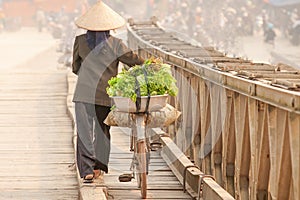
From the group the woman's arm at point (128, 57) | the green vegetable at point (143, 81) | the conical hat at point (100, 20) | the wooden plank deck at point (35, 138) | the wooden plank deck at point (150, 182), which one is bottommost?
the wooden plank deck at point (35, 138)

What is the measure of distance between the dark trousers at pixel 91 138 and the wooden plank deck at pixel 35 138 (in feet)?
1.21

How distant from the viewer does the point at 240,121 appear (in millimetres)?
7617

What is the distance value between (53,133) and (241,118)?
580 cm

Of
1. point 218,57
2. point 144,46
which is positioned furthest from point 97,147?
point 144,46

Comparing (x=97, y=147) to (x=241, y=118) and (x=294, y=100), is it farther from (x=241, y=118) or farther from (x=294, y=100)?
(x=294, y=100)

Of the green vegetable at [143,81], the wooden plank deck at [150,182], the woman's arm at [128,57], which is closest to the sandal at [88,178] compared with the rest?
the wooden plank deck at [150,182]

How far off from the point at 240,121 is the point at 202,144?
1.89 metres

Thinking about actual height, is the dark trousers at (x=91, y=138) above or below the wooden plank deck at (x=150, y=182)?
above

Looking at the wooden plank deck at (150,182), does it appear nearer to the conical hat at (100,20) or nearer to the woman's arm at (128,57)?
the woman's arm at (128,57)

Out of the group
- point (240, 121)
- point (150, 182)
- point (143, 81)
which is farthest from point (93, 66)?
point (240, 121)

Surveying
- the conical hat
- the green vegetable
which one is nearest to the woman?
the conical hat

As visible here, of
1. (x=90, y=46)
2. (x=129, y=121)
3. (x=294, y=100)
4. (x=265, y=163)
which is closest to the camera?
(x=294, y=100)

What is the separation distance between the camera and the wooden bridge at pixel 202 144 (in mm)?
6457

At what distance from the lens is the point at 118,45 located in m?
8.79
